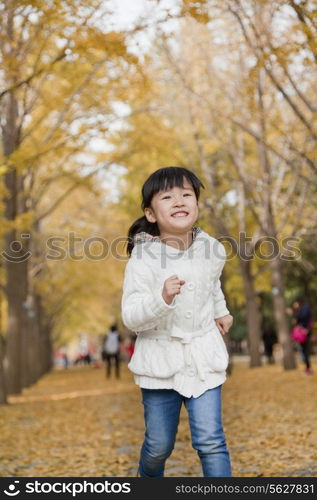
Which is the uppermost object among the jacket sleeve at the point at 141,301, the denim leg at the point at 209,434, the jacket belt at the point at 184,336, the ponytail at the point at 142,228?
the ponytail at the point at 142,228

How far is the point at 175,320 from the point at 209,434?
0.57 metres

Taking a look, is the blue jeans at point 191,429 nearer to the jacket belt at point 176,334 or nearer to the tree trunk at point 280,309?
the jacket belt at point 176,334

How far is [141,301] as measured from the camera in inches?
138

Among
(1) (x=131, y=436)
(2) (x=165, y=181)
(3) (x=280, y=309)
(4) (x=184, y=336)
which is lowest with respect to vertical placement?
(1) (x=131, y=436)

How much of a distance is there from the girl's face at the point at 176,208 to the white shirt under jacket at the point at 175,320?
13cm

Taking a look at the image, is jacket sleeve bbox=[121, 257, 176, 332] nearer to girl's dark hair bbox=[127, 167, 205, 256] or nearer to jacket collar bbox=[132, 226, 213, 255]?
jacket collar bbox=[132, 226, 213, 255]

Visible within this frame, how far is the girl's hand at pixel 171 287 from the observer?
3373 millimetres

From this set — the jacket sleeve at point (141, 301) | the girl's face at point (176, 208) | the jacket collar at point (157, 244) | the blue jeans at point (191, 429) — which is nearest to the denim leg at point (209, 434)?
the blue jeans at point (191, 429)

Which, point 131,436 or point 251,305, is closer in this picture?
point 131,436

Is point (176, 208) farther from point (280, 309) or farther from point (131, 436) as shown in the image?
point (280, 309)

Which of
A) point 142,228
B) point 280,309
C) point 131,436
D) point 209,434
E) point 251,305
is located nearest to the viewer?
point 209,434

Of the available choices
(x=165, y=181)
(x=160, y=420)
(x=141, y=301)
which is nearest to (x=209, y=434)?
(x=160, y=420)

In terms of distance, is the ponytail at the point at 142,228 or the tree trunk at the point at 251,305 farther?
the tree trunk at the point at 251,305

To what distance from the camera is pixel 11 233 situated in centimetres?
1627
